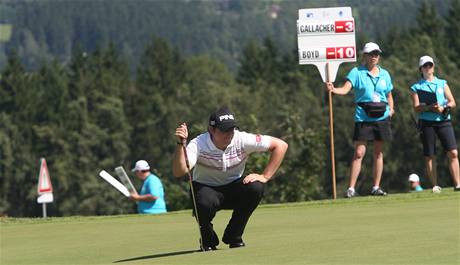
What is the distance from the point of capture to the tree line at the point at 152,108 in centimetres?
9506

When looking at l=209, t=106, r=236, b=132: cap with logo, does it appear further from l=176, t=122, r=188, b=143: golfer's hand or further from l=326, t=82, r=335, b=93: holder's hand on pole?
l=326, t=82, r=335, b=93: holder's hand on pole

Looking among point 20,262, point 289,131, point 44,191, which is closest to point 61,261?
point 20,262

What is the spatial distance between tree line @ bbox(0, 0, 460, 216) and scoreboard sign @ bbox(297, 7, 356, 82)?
6576 centimetres

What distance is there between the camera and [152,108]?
121312mm

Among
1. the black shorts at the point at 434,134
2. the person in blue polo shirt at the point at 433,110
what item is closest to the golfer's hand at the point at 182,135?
the person in blue polo shirt at the point at 433,110

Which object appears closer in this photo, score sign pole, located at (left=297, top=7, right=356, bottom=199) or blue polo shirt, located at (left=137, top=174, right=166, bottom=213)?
score sign pole, located at (left=297, top=7, right=356, bottom=199)

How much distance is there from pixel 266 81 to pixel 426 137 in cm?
11441

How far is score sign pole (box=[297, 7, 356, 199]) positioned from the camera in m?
17.9

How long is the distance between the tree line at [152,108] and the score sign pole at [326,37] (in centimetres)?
6576

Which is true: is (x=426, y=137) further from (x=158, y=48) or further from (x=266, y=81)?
(x=158, y=48)

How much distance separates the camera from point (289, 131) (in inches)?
2432

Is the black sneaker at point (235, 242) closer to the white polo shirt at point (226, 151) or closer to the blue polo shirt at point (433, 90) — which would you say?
the white polo shirt at point (226, 151)

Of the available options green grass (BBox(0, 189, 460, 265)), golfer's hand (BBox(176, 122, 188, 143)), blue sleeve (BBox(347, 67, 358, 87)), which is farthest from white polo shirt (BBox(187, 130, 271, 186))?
blue sleeve (BBox(347, 67, 358, 87))

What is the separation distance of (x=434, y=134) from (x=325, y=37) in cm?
223
